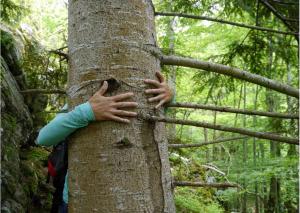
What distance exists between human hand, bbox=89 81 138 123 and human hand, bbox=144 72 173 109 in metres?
0.11

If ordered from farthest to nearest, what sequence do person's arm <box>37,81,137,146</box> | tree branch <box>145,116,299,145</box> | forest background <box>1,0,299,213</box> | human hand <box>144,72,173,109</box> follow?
forest background <box>1,0,299,213</box> → human hand <box>144,72,173,109</box> → person's arm <box>37,81,137,146</box> → tree branch <box>145,116,299,145</box>

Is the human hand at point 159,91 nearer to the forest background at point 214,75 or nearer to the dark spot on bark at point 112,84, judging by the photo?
the dark spot on bark at point 112,84

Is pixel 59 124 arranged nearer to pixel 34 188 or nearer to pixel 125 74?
pixel 125 74

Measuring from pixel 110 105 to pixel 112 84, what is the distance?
0.11m

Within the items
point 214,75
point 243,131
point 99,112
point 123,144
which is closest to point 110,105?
point 99,112

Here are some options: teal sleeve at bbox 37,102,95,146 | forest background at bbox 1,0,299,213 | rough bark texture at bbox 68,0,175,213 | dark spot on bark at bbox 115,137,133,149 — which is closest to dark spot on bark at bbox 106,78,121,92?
rough bark texture at bbox 68,0,175,213

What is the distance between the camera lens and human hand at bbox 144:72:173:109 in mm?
1740

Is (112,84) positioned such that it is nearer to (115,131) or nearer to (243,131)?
(115,131)

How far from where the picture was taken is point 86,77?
1706mm

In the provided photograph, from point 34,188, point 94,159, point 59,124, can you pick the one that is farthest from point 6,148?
point 94,159

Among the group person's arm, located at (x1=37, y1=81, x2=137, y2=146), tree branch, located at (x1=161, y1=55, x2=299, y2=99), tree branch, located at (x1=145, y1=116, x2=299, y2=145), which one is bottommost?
tree branch, located at (x1=145, y1=116, x2=299, y2=145)

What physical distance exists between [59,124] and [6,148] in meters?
1.55

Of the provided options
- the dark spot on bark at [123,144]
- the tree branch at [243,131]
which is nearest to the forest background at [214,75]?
the tree branch at [243,131]

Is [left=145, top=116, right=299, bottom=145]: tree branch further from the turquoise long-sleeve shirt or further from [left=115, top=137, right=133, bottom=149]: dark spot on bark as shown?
the turquoise long-sleeve shirt
